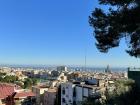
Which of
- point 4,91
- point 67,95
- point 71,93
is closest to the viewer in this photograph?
point 4,91

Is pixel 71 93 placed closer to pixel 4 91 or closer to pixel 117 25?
pixel 4 91

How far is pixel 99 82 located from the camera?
56.2 metres

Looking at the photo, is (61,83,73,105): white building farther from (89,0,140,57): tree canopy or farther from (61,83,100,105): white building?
(89,0,140,57): tree canopy

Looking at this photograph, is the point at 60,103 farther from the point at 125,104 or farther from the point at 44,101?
the point at 125,104

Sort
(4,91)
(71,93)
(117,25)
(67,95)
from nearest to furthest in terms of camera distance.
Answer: (117,25)
(4,91)
(71,93)
(67,95)

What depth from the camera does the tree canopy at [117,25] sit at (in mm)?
14086

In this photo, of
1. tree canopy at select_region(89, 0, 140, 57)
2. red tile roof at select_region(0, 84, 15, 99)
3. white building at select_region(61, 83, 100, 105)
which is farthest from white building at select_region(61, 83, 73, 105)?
tree canopy at select_region(89, 0, 140, 57)

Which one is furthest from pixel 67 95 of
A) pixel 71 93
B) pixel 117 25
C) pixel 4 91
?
pixel 117 25

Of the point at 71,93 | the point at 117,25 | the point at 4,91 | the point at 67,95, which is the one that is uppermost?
the point at 117,25

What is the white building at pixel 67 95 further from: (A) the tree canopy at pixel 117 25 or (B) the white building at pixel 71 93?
(A) the tree canopy at pixel 117 25

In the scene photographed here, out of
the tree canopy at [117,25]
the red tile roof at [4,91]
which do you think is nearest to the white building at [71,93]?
the red tile roof at [4,91]

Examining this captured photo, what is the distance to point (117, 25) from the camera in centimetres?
1477

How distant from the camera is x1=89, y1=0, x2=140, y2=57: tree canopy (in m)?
14.1

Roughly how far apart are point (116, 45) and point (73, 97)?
40776 millimetres
